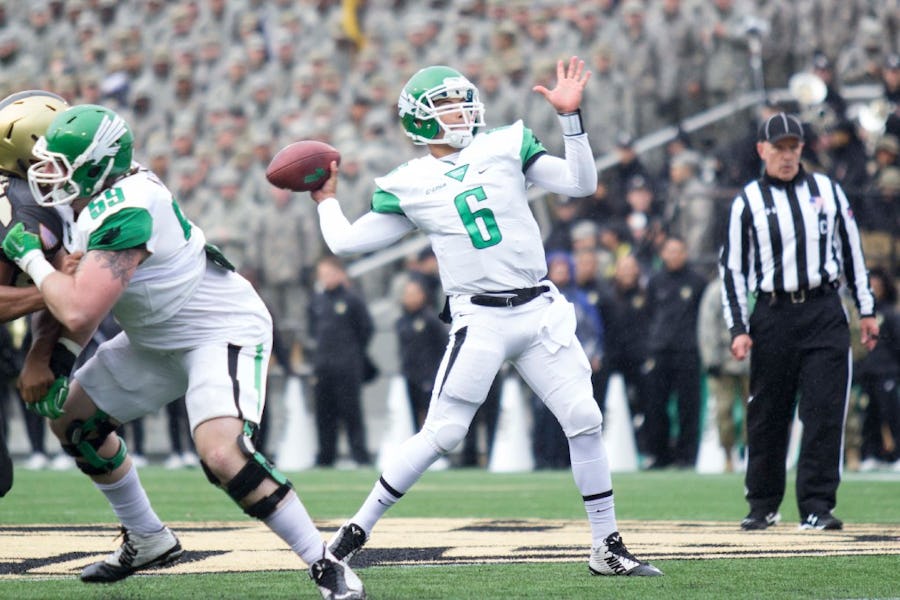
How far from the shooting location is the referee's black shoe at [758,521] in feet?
25.4

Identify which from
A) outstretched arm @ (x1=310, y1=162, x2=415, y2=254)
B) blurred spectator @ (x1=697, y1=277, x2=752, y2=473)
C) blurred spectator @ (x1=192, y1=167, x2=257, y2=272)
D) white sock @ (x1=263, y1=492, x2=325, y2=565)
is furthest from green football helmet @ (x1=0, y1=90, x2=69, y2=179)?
blurred spectator @ (x1=192, y1=167, x2=257, y2=272)

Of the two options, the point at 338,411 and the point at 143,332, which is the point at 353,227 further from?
the point at 338,411

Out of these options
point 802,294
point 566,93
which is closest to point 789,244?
point 802,294

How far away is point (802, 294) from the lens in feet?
25.9

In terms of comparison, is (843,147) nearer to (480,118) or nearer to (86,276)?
(480,118)

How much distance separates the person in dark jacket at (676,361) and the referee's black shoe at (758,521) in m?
5.04

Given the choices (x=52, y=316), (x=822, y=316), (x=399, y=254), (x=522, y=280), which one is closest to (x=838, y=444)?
(x=822, y=316)

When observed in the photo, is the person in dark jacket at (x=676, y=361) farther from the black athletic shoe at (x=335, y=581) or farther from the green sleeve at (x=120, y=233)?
the green sleeve at (x=120, y=233)

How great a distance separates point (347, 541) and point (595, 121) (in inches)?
392

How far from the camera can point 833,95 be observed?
14344mm

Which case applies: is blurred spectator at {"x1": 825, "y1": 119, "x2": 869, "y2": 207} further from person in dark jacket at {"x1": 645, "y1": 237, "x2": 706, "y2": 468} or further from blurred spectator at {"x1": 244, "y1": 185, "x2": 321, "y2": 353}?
blurred spectator at {"x1": 244, "y1": 185, "x2": 321, "y2": 353}

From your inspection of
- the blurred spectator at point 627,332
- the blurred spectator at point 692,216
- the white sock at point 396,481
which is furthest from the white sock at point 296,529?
the blurred spectator at point 692,216

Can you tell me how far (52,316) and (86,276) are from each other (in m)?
0.55

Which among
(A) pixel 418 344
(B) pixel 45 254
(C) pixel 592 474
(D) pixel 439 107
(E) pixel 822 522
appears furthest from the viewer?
(A) pixel 418 344
